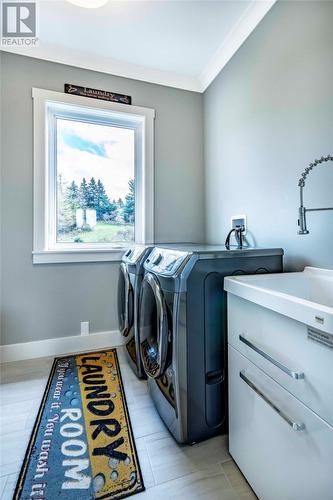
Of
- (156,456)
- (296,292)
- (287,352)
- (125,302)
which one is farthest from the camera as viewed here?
(125,302)

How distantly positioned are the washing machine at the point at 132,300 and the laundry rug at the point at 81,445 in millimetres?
191

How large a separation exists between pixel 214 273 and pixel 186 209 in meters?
1.48

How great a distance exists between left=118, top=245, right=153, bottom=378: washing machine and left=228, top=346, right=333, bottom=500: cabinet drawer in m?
0.81

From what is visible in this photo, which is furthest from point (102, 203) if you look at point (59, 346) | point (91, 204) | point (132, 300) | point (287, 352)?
point (287, 352)

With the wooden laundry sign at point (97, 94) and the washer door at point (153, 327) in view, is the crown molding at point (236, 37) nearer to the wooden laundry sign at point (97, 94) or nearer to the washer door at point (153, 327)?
the wooden laundry sign at point (97, 94)

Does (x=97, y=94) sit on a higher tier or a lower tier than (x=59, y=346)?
higher

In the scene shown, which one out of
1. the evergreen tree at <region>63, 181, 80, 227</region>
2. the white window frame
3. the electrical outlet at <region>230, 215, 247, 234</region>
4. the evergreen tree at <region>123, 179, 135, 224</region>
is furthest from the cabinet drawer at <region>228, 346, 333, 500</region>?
the evergreen tree at <region>63, 181, 80, 227</region>

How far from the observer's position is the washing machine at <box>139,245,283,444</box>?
1.21 m

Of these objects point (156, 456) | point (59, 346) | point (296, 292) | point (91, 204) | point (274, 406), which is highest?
point (91, 204)

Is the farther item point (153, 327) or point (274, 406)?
point (153, 327)

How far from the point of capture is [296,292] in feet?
4.42

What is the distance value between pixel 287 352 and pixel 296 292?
1.97ft

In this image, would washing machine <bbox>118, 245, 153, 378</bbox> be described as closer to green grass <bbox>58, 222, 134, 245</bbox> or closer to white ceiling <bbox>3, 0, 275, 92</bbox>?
green grass <bbox>58, 222, 134, 245</bbox>
